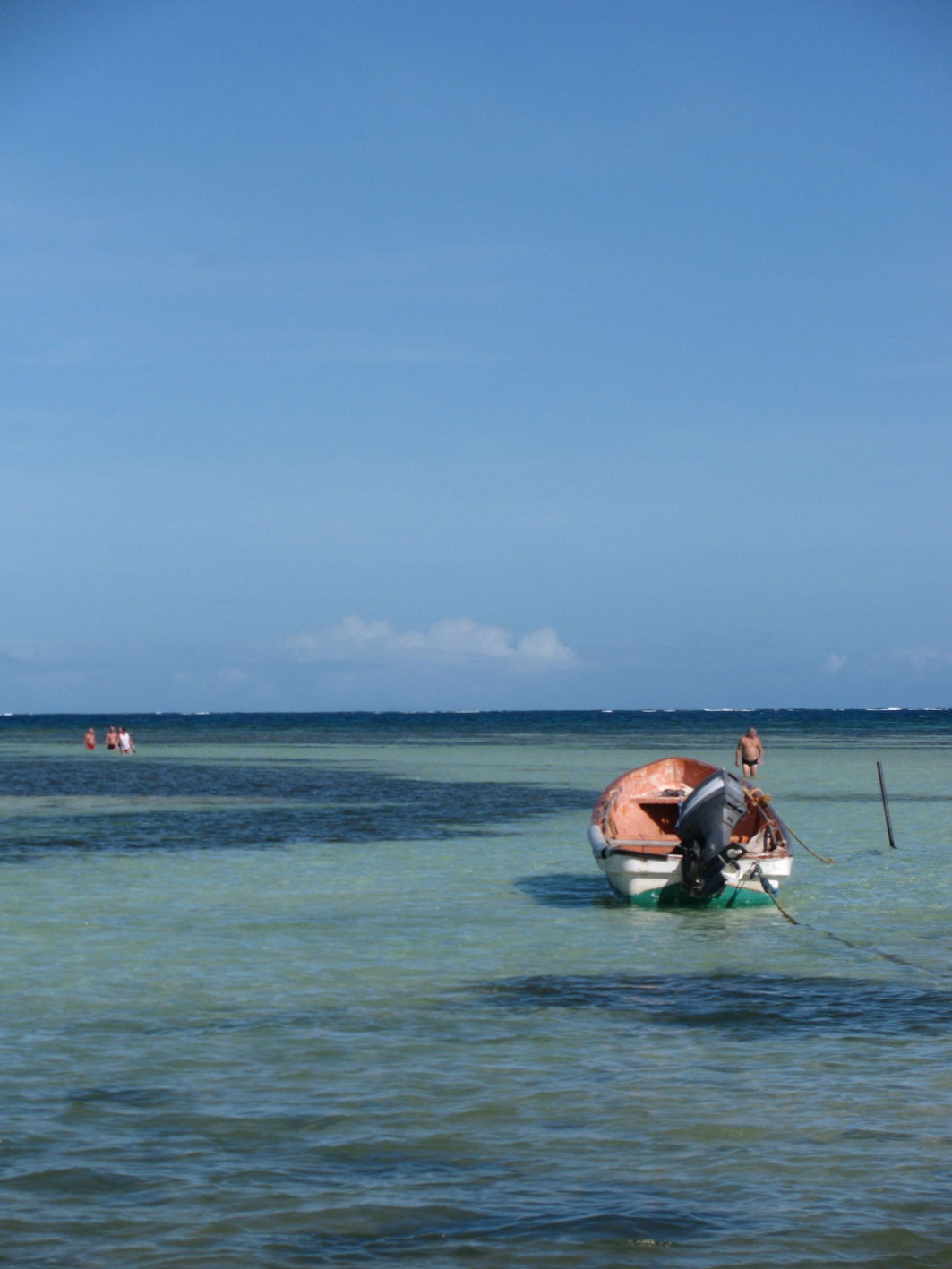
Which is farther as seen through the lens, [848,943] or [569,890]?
[569,890]

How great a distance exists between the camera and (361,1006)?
14922 mm

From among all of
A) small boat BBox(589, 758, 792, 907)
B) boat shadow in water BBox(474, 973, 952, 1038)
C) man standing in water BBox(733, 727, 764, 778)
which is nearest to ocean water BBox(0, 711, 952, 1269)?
boat shadow in water BBox(474, 973, 952, 1038)

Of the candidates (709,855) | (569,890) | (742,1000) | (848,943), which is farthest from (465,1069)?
(569,890)

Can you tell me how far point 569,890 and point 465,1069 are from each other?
12.3 metres

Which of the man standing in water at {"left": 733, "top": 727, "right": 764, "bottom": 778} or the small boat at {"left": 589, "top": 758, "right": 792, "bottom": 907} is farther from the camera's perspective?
the man standing in water at {"left": 733, "top": 727, "right": 764, "bottom": 778}

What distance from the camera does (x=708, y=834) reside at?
851 inches

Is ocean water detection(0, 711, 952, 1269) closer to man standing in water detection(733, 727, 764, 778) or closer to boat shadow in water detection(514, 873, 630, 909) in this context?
boat shadow in water detection(514, 873, 630, 909)

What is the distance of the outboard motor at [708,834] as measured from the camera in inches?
844

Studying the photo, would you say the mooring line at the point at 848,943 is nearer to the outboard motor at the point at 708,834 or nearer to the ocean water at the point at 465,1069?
the ocean water at the point at 465,1069

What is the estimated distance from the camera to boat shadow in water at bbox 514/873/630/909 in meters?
22.9

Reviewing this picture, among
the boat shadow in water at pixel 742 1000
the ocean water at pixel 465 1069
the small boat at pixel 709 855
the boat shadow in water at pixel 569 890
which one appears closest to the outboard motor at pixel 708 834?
the small boat at pixel 709 855

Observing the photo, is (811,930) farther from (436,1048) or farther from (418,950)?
(436,1048)

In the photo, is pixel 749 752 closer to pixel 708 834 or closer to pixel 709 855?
pixel 708 834

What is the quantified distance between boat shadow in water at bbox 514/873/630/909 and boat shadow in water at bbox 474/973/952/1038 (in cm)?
611
